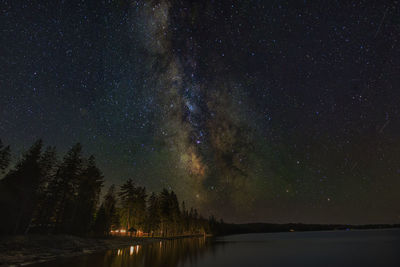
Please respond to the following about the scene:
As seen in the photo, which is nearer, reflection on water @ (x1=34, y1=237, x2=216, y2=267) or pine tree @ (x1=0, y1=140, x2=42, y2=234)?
reflection on water @ (x1=34, y1=237, x2=216, y2=267)

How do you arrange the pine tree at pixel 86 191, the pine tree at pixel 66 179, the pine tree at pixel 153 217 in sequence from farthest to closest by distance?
the pine tree at pixel 153 217
the pine tree at pixel 86 191
the pine tree at pixel 66 179

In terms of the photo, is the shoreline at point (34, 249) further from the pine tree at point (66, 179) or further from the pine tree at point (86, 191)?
the pine tree at point (86, 191)

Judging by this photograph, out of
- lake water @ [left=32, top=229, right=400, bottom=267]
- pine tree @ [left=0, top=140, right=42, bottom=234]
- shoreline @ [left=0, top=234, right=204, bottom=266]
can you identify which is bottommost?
lake water @ [left=32, top=229, right=400, bottom=267]

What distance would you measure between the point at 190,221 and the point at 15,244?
358ft

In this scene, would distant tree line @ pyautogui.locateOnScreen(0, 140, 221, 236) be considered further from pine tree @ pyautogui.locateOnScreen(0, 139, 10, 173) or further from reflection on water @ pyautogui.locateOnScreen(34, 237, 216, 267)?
reflection on water @ pyautogui.locateOnScreen(34, 237, 216, 267)

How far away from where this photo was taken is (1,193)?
33.3 m

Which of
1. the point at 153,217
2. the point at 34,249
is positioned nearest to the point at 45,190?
the point at 34,249

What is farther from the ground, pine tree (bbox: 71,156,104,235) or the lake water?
pine tree (bbox: 71,156,104,235)

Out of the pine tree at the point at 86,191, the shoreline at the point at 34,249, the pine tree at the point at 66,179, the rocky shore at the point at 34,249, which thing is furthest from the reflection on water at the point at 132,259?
the pine tree at the point at 86,191

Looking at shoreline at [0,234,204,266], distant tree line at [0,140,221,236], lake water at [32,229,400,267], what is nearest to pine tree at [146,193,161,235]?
distant tree line at [0,140,221,236]

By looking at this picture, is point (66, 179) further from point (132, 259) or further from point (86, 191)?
Result: point (132, 259)

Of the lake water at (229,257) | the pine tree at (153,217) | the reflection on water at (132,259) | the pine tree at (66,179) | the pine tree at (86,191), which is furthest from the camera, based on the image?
the pine tree at (153,217)

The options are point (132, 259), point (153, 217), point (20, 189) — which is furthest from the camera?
point (153, 217)

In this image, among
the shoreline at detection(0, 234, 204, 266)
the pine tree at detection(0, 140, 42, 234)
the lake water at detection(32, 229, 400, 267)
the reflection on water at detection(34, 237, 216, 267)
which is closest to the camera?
the shoreline at detection(0, 234, 204, 266)
